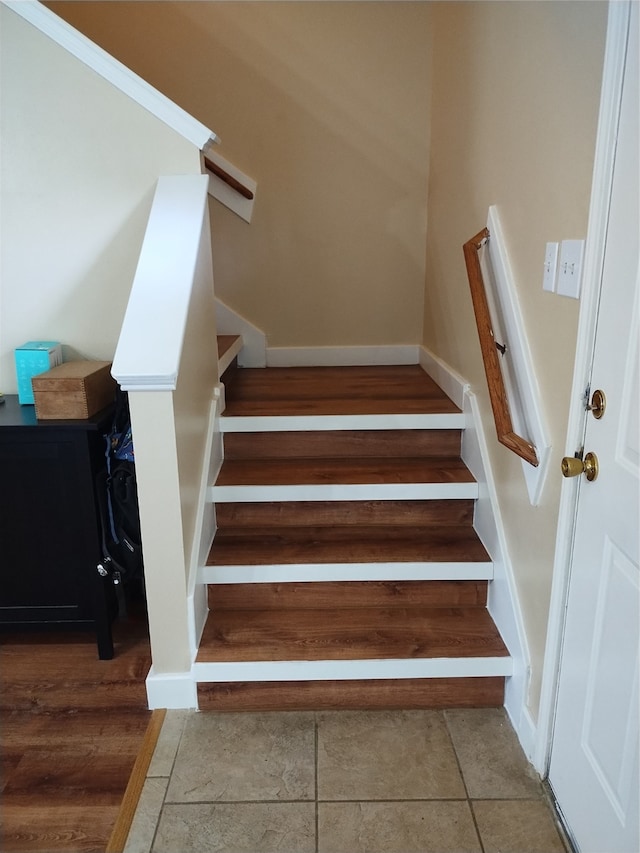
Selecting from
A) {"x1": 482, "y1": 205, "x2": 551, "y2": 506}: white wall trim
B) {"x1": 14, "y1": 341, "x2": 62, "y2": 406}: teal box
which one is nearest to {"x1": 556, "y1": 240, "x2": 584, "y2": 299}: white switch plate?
{"x1": 482, "y1": 205, "x2": 551, "y2": 506}: white wall trim

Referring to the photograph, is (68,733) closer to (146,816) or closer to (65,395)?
(146,816)

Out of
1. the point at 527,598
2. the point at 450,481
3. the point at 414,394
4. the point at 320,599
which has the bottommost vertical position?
the point at 320,599

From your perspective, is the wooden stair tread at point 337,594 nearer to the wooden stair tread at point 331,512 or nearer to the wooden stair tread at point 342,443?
the wooden stair tread at point 331,512

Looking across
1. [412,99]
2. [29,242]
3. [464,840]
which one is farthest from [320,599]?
[412,99]

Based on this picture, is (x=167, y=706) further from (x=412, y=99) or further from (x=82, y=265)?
(x=412, y=99)

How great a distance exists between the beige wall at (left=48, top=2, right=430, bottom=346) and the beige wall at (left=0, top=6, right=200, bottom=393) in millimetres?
1105

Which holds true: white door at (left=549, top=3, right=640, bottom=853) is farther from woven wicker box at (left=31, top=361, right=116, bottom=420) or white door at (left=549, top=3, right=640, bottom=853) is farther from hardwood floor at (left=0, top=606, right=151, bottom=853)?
woven wicker box at (left=31, top=361, right=116, bottom=420)

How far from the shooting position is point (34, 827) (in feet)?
4.92

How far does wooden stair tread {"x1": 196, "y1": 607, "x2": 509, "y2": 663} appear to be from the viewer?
1.85m

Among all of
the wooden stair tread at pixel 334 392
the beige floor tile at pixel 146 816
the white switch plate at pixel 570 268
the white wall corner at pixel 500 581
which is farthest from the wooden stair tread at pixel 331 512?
the white switch plate at pixel 570 268

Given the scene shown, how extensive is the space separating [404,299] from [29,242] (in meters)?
1.88

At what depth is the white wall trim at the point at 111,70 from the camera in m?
1.93

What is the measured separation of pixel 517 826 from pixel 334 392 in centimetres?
176

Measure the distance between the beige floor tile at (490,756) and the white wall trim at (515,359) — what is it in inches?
27.3
